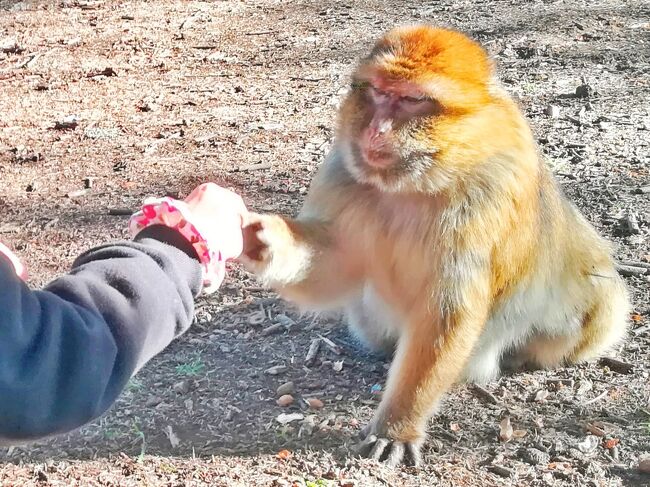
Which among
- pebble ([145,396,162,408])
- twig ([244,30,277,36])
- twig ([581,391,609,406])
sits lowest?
pebble ([145,396,162,408])

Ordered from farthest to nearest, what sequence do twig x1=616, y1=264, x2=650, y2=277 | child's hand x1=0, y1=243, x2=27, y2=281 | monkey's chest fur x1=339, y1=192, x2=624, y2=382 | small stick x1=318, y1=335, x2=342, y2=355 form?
twig x1=616, y1=264, x2=650, y2=277 → small stick x1=318, y1=335, x2=342, y2=355 → monkey's chest fur x1=339, y1=192, x2=624, y2=382 → child's hand x1=0, y1=243, x2=27, y2=281

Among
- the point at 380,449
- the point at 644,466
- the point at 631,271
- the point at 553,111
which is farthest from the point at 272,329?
the point at 553,111

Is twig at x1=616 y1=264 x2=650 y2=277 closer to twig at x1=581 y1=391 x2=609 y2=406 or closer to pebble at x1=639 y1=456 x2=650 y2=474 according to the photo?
twig at x1=581 y1=391 x2=609 y2=406

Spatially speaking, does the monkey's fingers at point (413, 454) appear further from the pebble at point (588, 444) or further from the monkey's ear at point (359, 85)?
the monkey's ear at point (359, 85)

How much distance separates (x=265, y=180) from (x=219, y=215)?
272cm

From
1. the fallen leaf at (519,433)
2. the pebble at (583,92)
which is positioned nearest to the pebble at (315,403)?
the fallen leaf at (519,433)

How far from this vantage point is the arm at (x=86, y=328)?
1.63 meters

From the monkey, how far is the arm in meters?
0.99

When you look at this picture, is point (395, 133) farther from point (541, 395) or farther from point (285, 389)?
point (541, 395)

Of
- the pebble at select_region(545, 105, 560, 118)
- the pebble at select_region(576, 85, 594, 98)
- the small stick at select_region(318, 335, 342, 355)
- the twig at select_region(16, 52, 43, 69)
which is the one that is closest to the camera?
the small stick at select_region(318, 335, 342, 355)

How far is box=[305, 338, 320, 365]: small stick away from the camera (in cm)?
387

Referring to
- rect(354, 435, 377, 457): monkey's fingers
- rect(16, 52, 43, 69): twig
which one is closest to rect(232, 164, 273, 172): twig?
rect(354, 435, 377, 457): monkey's fingers

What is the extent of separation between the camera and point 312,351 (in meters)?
3.91

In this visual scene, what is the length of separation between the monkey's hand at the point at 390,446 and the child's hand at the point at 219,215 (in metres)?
1.06
